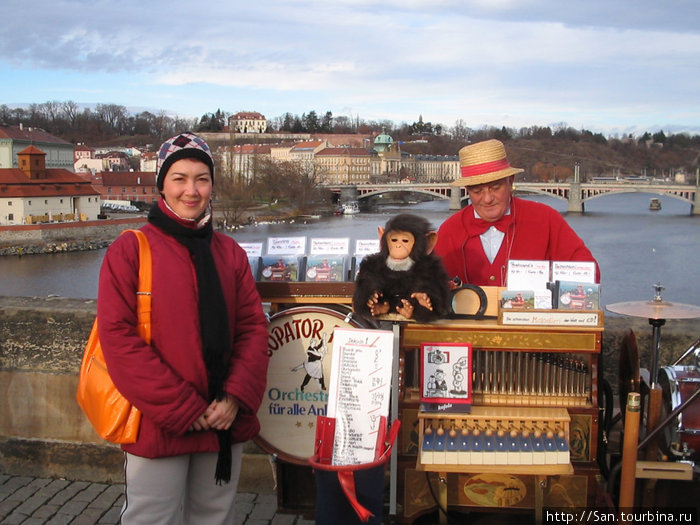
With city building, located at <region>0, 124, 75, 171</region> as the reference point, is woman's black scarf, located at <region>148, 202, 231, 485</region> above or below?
below

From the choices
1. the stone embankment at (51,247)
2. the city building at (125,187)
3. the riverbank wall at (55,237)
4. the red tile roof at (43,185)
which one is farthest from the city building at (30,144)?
the stone embankment at (51,247)

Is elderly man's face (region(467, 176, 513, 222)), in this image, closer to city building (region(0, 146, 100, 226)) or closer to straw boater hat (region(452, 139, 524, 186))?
straw boater hat (region(452, 139, 524, 186))

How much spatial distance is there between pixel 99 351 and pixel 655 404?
2.20 metres

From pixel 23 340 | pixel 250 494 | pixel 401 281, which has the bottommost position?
pixel 250 494

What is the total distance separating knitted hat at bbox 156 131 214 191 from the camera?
8.84 ft

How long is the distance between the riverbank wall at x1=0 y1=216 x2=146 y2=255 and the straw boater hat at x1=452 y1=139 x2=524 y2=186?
48728 millimetres

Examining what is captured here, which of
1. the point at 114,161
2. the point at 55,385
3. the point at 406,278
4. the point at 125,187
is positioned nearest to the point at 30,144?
the point at 125,187

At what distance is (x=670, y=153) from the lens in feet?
337

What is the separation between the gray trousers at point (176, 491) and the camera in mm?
2609

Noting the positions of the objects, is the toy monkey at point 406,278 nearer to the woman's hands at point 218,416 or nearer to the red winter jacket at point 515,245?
the red winter jacket at point 515,245

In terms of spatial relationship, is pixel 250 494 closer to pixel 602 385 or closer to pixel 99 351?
pixel 99 351

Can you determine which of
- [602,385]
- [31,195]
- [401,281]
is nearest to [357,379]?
[401,281]

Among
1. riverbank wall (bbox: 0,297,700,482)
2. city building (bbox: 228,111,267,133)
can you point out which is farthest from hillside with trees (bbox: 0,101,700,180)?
riverbank wall (bbox: 0,297,700,482)

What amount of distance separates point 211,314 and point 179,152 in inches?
23.5
